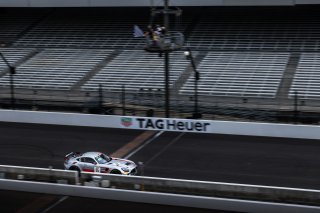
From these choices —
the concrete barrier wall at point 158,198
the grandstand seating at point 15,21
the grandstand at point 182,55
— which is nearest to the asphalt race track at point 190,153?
the concrete barrier wall at point 158,198

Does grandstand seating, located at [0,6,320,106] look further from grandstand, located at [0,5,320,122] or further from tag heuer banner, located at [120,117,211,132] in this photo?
tag heuer banner, located at [120,117,211,132]

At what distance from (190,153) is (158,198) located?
8.75 metres

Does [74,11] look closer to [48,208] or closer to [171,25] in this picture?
[171,25]

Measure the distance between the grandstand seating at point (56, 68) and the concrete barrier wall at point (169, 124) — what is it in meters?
7.29

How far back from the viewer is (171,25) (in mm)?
43844

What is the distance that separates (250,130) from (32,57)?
22.6m

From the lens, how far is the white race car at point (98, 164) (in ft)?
69.3

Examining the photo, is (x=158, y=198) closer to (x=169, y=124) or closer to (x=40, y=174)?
(x=40, y=174)

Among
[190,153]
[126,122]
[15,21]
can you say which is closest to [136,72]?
[126,122]

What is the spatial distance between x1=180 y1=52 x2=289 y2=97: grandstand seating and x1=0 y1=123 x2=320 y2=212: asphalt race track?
809 cm

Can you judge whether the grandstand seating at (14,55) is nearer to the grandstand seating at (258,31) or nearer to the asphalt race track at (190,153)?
the grandstand seating at (258,31)

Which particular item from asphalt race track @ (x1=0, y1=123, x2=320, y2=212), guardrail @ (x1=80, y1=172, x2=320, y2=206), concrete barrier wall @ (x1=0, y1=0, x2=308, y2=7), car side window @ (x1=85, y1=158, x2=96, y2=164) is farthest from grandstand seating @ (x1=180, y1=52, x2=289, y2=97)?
guardrail @ (x1=80, y1=172, x2=320, y2=206)

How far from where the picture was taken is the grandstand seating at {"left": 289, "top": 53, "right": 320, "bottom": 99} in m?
33.5

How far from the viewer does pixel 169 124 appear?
92.6 feet
